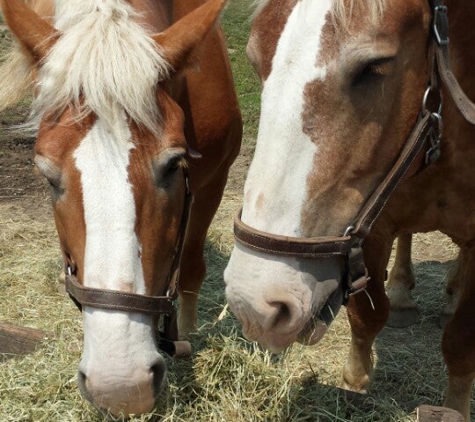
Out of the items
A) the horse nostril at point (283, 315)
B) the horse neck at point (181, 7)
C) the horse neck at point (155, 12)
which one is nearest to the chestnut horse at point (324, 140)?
the horse nostril at point (283, 315)

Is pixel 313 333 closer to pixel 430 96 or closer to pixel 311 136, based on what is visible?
pixel 311 136

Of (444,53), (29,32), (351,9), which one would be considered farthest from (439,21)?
(29,32)

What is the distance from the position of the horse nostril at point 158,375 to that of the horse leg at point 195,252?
1.24 m

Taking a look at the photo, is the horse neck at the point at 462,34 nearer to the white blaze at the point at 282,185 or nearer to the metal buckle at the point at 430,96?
the metal buckle at the point at 430,96

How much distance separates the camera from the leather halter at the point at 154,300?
218cm

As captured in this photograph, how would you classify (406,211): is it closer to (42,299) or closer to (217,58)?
(217,58)

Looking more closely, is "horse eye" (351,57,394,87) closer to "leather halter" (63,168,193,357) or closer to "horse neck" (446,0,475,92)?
"horse neck" (446,0,475,92)

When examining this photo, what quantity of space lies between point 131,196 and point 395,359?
1.90m

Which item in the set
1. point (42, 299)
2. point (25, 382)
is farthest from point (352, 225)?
point (42, 299)

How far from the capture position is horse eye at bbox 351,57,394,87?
2002 mm

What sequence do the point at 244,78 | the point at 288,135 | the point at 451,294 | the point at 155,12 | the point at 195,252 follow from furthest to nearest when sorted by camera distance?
the point at 244,78 < the point at 451,294 < the point at 195,252 < the point at 155,12 < the point at 288,135

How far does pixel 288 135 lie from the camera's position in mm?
1981

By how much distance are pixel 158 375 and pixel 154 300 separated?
23cm

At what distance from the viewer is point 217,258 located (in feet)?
15.5
